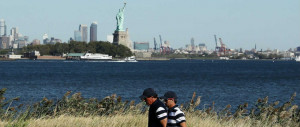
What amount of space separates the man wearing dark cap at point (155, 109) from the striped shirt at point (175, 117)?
12.3 inches

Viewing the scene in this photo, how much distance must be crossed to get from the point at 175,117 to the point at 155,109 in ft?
1.83

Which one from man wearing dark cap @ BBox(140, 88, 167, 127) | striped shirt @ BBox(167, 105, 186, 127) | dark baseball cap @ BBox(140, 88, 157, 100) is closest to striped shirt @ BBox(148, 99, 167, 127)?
man wearing dark cap @ BBox(140, 88, 167, 127)

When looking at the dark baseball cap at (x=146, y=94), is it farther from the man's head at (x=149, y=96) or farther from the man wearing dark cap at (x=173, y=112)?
the man wearing dark cap at (x=173, y=112)

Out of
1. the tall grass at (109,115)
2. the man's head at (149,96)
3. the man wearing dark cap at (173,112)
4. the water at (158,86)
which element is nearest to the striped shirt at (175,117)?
the man wearing dark cap at (173,112)

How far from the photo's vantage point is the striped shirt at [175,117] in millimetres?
12812

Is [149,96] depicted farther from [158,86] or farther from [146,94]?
[158,86]

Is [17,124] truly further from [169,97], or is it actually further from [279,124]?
[279,124]

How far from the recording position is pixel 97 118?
19.2 meters

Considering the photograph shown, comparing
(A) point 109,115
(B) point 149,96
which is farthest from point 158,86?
(B) point 149,96

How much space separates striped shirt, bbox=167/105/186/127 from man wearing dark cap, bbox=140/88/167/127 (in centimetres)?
31

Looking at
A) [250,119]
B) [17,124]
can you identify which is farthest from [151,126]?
[250,119]

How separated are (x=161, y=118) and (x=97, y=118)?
22.8ft

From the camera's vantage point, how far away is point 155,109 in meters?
12.6

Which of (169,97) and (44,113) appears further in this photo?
(44,113)
